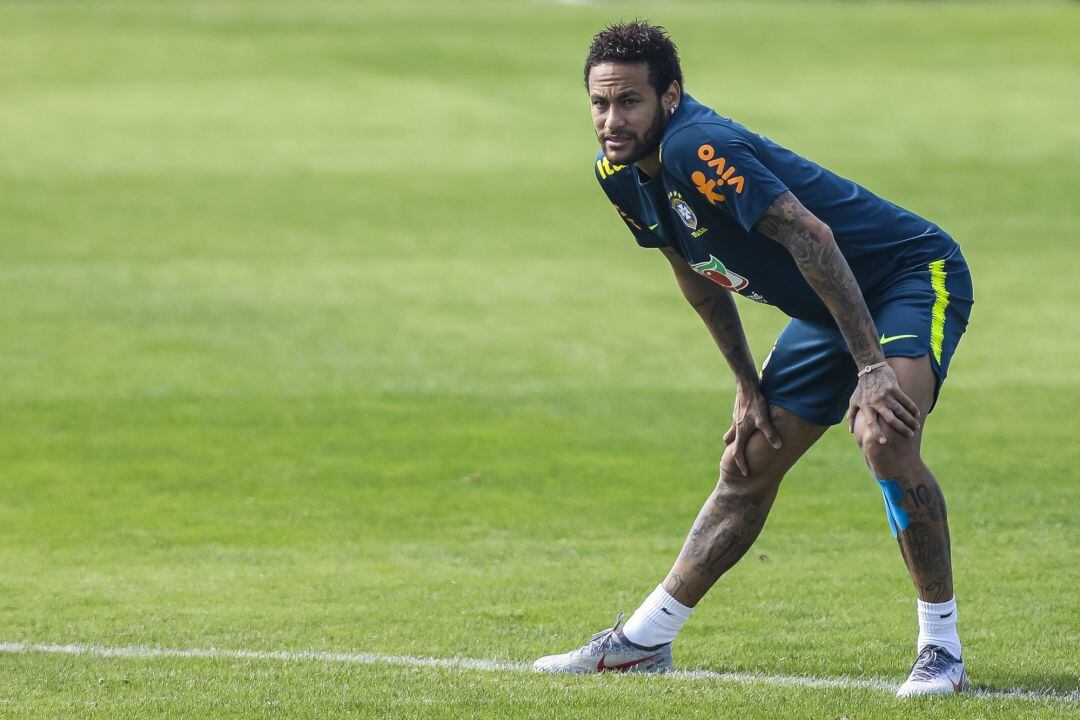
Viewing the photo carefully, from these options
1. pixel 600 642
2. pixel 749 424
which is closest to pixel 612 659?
pixel 600 642

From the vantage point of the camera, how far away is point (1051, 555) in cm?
762

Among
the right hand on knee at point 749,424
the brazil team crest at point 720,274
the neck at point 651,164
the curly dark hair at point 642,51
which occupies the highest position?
the curly dark hair at point 642,51

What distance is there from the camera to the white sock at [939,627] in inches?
217

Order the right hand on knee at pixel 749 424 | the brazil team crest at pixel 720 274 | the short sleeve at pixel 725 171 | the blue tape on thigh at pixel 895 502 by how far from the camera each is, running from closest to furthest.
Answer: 1. the short sleeve at pixel 725 171
2. the blue tape on thigh at pixel 895 502
3. the brazil team crest at pixel 720 274
4. the right hand on knee at pixel 749 424

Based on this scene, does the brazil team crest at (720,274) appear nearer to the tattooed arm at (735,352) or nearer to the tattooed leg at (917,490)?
the tattooed arm at (735,352)

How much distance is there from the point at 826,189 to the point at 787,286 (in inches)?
14.7

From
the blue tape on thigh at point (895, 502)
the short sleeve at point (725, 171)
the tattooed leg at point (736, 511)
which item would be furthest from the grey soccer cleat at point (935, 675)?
the short sleeve at point (725, 171)

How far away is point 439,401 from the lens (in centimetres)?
1133

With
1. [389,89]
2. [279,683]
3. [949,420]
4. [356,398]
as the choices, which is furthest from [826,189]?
[389,89]

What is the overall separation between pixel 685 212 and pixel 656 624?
5.18 feet

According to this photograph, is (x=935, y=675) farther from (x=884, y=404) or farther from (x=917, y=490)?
(x=884, y=404)

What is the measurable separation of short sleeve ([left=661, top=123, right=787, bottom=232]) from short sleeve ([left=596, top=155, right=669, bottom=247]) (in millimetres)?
489

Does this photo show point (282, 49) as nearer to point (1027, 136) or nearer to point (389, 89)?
point (389, 89)

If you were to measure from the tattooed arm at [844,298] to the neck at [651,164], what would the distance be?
0.46 metres
